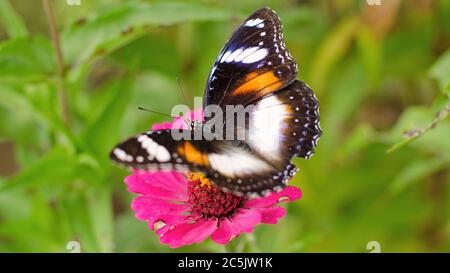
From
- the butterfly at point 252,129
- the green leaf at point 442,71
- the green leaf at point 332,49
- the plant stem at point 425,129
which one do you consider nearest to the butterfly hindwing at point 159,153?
the butterfly at point 252,129

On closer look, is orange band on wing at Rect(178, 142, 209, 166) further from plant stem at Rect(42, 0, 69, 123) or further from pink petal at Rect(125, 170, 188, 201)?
plant stem at Rect(42, 0, 69, 123)

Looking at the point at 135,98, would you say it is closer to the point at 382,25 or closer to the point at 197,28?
the point at 197,28

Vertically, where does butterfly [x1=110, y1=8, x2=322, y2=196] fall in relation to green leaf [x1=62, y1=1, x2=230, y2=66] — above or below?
below

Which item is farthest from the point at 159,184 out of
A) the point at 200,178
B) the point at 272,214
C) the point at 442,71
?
the point at 442,71

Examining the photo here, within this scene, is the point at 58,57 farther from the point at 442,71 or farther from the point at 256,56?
the point at 442,71

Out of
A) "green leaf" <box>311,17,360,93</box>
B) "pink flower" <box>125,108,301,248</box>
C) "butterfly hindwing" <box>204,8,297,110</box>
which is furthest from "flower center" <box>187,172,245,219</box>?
"green leaf" <box>311,17,360,93</box>

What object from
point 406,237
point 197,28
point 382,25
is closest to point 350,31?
point 382,25
